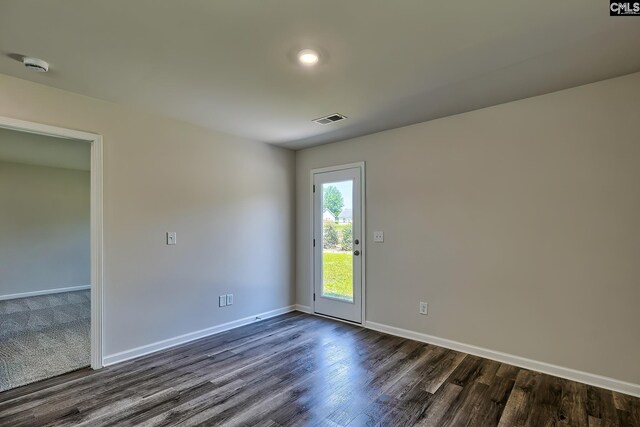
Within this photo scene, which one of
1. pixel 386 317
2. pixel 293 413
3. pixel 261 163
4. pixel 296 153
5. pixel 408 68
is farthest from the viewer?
pixel 296 153

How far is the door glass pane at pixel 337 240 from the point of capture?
4.25 m

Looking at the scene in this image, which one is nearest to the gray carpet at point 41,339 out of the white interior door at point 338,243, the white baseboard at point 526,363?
the white interior door at point 338,243

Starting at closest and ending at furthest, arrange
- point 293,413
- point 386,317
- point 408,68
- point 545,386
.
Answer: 1. point 293,413
2. point 408,68
3. point 545,386
4. point 386,317

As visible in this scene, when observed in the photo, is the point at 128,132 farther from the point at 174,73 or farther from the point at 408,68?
the point at 408,68

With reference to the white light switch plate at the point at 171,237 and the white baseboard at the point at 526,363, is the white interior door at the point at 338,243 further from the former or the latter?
the white light switch plate at the point at 171,237

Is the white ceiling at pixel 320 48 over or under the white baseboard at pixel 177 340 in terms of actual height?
over

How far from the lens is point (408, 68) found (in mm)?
2352

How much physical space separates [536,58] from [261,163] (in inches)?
127

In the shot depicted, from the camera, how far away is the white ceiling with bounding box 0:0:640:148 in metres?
1.72

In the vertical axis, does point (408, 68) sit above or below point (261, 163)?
above

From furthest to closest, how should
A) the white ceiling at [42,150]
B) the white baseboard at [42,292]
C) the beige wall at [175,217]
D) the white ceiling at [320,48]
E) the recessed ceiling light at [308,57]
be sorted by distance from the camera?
the white baseboard at [42,292], the white ceiling at [42,150], the beige wall at [175,217], the recessed ceiling light at [308,57], the white ceiling at [320,48]

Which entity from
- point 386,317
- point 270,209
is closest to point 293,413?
point 386,317

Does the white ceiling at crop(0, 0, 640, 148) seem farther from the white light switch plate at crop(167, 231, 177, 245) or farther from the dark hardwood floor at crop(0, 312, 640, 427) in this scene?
the dark hardwood floor at crop(0, 312, 640, 427)

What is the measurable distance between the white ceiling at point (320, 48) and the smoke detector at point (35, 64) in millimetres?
63
